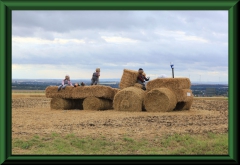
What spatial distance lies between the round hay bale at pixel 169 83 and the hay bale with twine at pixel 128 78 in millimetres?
1030

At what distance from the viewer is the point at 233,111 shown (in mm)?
6320

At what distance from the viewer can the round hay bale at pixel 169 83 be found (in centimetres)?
1583

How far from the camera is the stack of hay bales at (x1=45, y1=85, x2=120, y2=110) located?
646 inches

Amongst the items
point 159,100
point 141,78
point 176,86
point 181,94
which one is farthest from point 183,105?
point 141,78

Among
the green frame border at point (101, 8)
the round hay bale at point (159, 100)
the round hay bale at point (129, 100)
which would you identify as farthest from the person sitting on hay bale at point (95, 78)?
the green frame border at point (101, 8)

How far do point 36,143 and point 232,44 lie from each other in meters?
4.77

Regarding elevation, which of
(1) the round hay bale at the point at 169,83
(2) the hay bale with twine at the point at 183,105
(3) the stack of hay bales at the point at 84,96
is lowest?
(2) the hay bale with twine at the point at 183,105

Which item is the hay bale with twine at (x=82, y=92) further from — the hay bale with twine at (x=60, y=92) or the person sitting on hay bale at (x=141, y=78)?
the person sitting on hay bale at (x=141, y=78)

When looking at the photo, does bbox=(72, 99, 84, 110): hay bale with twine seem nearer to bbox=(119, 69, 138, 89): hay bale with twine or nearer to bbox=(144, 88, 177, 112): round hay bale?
bbox=(119, 69, 138, 89): hay bale with twine

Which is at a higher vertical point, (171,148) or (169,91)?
(169,91)

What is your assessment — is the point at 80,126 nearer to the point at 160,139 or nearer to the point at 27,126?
the point at 27,126

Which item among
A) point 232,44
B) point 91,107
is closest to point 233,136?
point 232,44

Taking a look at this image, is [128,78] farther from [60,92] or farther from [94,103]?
[60,92]

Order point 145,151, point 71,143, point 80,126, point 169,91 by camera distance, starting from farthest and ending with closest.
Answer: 1. point 169,91
2. point 80,126
3. point 71,143
4. point 145,151
